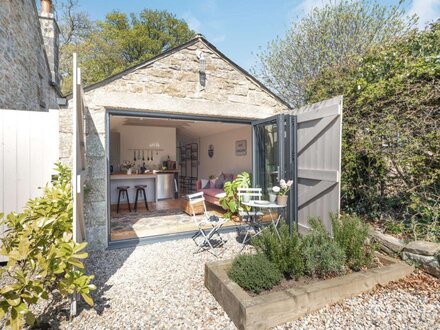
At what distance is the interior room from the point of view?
6.07 metres

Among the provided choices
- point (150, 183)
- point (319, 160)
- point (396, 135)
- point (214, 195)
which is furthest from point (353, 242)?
point (150, 183)

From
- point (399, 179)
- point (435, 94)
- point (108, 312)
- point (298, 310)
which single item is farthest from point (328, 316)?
point (435, 94)

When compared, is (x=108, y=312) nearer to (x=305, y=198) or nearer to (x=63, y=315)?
(x=63, y=315)

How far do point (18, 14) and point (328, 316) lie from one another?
6.66 metres

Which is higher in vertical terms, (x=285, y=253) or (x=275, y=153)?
(x=275, y=153)

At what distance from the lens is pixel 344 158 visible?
4117mm

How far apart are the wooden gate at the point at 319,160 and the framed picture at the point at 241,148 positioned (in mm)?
3479

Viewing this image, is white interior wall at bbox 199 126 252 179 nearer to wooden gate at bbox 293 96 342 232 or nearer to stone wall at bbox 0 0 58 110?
wooden gate at bbox 293 96 342 232

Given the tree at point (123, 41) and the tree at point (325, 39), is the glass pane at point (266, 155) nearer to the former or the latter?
the tree at point (325, 39)

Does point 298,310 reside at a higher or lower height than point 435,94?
lower

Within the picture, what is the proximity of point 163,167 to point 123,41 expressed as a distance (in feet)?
35.6

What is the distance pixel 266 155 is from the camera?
182 inches

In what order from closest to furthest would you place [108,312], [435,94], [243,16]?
[108,312], [435,94], [243,16]

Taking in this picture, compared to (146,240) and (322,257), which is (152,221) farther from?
(322,257)
